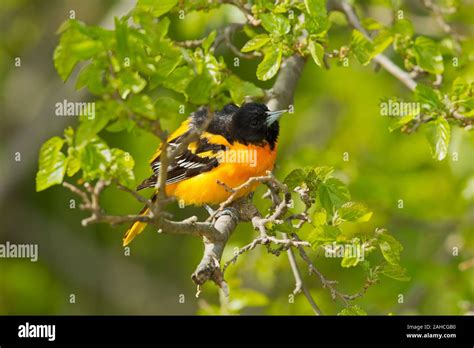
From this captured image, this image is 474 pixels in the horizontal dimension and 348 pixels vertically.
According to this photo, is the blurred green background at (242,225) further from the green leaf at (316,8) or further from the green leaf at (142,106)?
the green leaf at (142,106)

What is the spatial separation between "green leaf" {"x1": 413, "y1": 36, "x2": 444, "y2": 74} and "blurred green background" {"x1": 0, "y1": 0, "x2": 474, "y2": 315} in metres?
1.07

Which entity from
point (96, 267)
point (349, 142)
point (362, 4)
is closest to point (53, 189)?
point (96, 267)

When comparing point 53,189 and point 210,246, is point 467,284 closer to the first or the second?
point 210,246

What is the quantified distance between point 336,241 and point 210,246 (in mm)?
724

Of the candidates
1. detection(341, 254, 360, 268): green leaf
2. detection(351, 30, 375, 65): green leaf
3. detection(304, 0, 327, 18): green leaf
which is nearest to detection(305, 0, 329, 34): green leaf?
detection(304, 0, 327, 18): green leaf

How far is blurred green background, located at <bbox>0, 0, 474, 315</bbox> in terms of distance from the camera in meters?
8.32

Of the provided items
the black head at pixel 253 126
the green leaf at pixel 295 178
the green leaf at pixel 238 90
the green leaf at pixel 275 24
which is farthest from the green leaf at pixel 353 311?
the black head at pixel 253 126

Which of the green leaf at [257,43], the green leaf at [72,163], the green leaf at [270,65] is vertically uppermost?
the green leaf at [257,43]

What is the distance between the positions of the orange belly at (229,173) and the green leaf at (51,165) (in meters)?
2.81

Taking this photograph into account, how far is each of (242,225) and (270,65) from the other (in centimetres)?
532

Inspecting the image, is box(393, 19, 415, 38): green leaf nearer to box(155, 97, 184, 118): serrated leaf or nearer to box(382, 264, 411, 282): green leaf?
box(382, 264, 411, 282): green leaf

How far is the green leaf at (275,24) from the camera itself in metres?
5.11

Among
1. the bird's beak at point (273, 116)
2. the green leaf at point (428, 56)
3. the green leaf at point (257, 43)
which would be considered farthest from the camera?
the bird's beak at point (273, 116)
